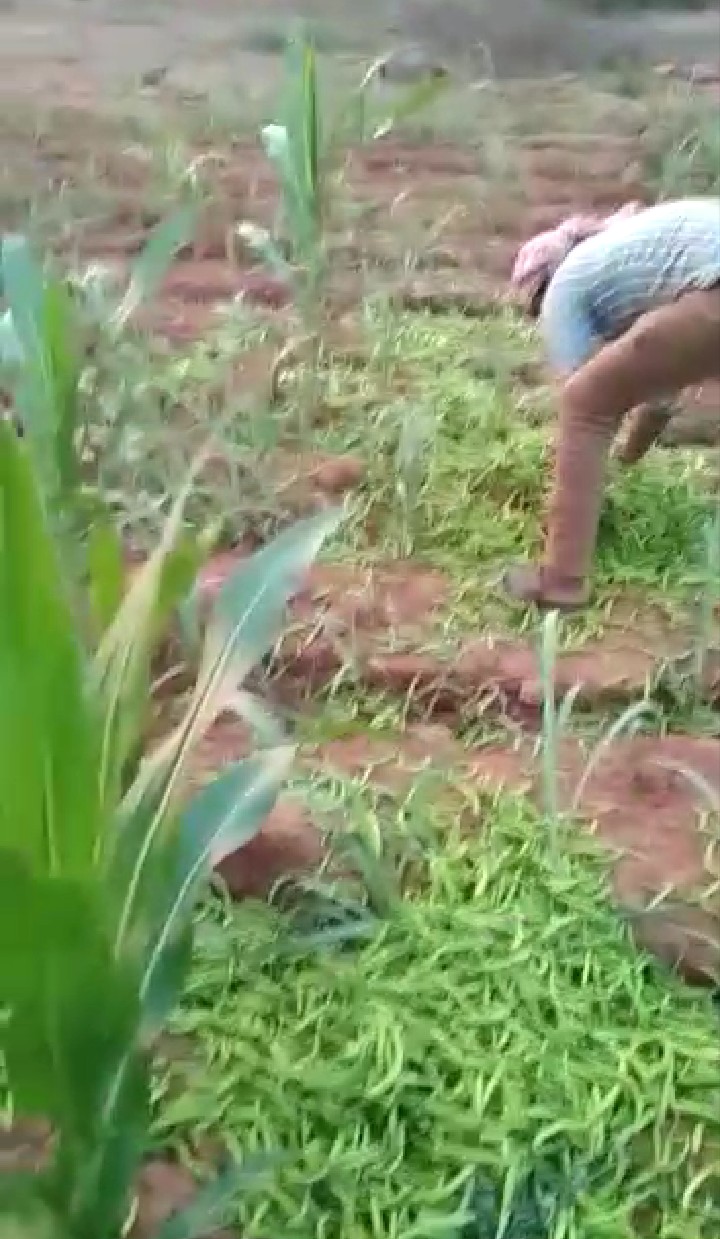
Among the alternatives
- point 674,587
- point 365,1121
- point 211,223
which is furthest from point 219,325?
point 365,1121

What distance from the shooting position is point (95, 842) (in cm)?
87

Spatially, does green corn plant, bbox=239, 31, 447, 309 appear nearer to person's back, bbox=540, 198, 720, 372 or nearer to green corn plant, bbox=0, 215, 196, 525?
person's back, bbox=540, 198, 720, 372

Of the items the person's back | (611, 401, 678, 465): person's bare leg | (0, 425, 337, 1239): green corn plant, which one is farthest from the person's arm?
(0, 425, 337, 1239): green corn plant

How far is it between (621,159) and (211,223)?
3.00 feet

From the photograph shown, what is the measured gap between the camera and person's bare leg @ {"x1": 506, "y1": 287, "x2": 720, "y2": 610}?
1.63 m

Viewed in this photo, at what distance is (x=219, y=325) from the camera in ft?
8.00

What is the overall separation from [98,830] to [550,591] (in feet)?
3.00

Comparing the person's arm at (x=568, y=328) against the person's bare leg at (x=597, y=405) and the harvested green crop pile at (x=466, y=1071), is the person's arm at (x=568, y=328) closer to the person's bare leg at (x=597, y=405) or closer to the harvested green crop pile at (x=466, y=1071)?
the person's bare leg at (x=597, y=405)

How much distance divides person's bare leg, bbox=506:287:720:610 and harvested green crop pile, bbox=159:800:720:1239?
473mm

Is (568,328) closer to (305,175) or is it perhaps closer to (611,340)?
(611,340)

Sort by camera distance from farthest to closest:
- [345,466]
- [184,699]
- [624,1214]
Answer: [345,466], [184,699], [624,1214]

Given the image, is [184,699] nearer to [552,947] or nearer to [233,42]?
[552,947]

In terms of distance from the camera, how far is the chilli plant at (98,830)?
31.1 inches

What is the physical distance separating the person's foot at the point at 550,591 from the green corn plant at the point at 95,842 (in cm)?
68
